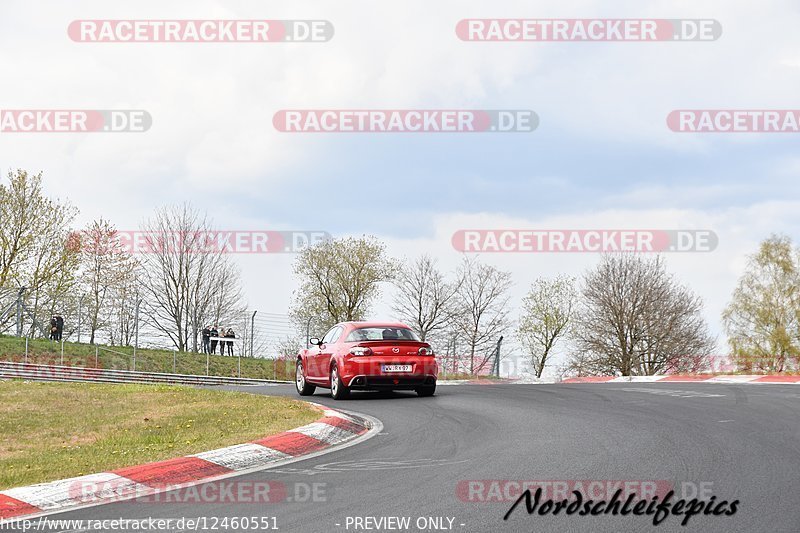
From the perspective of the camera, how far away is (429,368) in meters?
16.0

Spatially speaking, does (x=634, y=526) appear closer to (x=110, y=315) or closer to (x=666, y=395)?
(x=666, y=395)

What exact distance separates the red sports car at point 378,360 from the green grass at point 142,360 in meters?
22.6

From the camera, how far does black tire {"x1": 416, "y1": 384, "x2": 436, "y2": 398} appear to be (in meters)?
16.4

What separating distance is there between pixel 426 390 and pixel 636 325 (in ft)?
129

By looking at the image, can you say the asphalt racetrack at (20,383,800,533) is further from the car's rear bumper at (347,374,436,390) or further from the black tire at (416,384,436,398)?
the black tire at (416,384,436,398)

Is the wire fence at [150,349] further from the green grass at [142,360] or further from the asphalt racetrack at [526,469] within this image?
the asphalt racetrack at [526,469]

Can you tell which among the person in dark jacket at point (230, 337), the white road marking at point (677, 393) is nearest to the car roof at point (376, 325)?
the white road marking at point (677, 393)

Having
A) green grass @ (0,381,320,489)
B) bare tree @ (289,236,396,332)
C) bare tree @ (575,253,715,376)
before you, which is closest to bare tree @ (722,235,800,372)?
bare tree @ (575,253,715,376)

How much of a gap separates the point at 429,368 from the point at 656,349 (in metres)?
39.9

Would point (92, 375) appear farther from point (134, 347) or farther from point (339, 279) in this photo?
point (339, 279)

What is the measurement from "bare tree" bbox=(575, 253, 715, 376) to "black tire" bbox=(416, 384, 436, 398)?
123ft

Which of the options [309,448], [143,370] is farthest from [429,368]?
[143,370]

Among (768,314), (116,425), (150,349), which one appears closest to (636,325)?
(768,314)

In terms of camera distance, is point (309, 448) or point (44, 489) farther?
point (309, 448)
